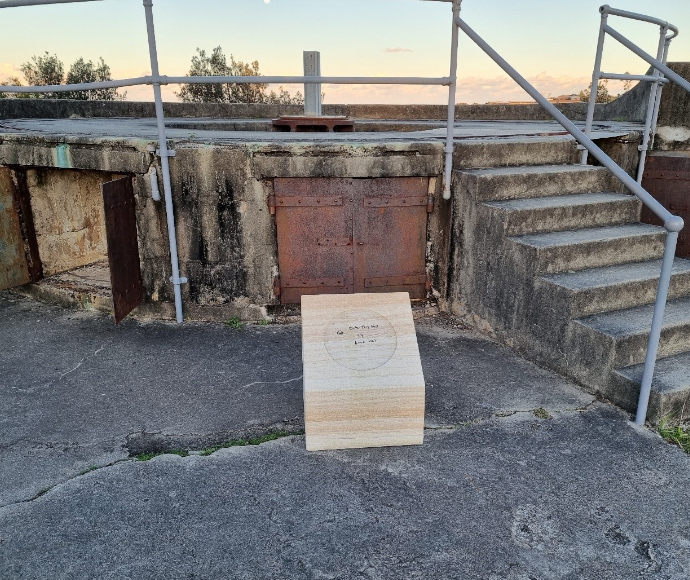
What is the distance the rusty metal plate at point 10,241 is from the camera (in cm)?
→ 512

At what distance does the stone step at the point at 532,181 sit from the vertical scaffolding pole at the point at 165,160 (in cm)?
233

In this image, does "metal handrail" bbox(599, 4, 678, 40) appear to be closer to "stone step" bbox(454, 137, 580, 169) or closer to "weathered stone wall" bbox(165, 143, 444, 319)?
"stone step" bbox(454, 137, 580, 169)

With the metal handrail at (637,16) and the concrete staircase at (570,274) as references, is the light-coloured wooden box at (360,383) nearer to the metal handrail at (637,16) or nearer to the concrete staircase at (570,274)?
the concrete staircase at (570,274)

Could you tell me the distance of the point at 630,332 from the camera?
11.1 feet

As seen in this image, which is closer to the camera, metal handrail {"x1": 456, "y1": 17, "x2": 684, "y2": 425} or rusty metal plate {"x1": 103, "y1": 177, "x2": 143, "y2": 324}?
metal handrail {"x1": 456, "y1": 17, "x2": 684, "y2": 425}

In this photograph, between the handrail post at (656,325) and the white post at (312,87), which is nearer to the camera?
the handrail post at (656,325)

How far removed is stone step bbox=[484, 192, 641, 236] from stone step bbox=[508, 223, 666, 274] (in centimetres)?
7

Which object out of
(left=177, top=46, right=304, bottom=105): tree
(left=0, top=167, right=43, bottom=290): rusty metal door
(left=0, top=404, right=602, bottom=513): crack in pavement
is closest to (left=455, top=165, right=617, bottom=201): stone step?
(left=0, top=404, right=602, bottom=513): crack in pavement

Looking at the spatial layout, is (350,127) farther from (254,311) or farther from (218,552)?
(218,552)

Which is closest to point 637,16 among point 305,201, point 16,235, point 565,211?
point 565,211

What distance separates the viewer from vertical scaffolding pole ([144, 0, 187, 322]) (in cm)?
392

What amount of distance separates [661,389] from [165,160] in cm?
374

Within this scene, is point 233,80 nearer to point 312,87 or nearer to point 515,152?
point 515,152

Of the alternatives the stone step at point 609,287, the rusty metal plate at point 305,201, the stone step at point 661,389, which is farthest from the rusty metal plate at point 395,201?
the stone step at point 661,389
